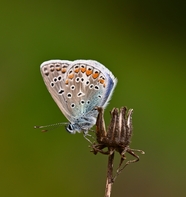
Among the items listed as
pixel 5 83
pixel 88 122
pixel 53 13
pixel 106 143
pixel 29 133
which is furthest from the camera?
pixel 53 13

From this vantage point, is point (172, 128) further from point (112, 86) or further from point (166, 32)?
point (112, 86)

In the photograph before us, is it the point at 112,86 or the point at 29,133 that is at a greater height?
the point at 112,86

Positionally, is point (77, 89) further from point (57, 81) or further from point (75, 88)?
point (57, 81)

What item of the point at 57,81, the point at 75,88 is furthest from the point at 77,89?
the point at 57,81

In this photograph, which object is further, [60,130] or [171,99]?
[171,99]

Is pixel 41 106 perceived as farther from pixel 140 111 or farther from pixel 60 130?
pixel 140 111

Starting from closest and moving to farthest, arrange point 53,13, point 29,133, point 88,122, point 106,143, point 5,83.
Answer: point 106,143 → point 88,122 → point 29,133 → point 5,83 → point 53,13

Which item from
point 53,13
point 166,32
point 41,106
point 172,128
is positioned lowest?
point 172,128

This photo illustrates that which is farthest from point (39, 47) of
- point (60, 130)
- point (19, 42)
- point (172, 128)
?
point (172, 128)
